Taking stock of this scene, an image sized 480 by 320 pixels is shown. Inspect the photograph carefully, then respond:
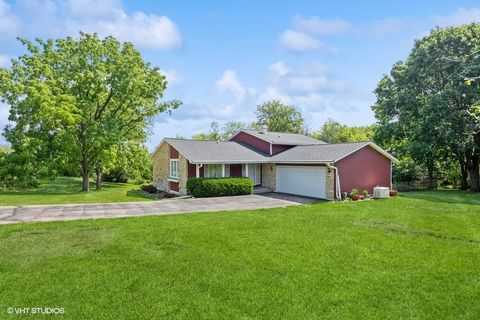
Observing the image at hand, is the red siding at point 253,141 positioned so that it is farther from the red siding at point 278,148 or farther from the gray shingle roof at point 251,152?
the gray shingle roof at point 251,152

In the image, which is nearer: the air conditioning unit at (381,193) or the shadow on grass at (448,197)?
the shadow on grass at (448,197)

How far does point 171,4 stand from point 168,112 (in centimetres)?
1662

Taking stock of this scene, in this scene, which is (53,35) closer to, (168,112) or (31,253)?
(168,112)

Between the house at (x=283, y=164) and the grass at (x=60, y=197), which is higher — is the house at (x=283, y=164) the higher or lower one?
the higher one

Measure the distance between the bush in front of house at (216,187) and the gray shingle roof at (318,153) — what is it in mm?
3627

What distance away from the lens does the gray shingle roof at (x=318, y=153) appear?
19812 mm

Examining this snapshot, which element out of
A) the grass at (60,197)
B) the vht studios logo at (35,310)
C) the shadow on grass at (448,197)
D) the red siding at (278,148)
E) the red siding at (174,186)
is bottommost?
the vht studios logo at (35,310)

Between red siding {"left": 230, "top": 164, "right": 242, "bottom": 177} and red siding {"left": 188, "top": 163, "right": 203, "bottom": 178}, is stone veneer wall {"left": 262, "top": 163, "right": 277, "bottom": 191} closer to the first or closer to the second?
red siding {"left": 230, "top": 164, "right": 242, "bottom": 177}

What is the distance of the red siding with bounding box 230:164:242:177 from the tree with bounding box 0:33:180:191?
9.43 metres

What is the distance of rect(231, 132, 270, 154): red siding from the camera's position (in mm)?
25763

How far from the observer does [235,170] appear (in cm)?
2334

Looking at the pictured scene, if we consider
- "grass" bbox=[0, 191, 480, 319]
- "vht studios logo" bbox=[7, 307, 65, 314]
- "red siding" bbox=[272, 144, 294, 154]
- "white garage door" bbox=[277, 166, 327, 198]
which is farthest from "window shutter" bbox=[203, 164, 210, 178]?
"vht studios logo" bbox=[7, 307, 65, 314]

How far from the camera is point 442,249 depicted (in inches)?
340

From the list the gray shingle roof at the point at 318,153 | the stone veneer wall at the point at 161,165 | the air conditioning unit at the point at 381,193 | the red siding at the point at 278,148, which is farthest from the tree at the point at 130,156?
the air conditioning unit at the point at 381,193
